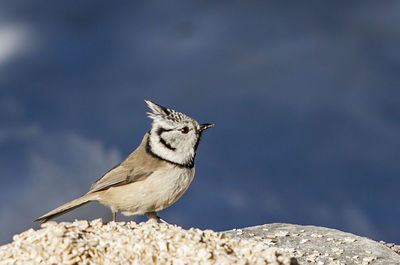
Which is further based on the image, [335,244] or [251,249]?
[335,244]

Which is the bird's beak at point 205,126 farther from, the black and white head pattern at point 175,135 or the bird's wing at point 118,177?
the bird's wing at point 118,177

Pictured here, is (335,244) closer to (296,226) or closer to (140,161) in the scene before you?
(296,226)

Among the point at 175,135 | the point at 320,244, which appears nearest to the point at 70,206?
the point at 175,135

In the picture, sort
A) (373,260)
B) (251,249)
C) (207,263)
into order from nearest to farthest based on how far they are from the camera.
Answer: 1. (207,263)
2. (251,249)
3. (373,260)

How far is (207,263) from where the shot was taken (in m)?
3.77

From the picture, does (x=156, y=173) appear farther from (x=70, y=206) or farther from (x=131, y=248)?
(x=131, y=248)

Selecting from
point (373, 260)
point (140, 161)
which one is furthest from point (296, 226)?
point (140, 161)

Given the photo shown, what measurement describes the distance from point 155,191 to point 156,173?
0.54 feet

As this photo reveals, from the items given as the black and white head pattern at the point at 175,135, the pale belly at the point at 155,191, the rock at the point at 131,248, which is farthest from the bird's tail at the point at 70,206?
the rock at the point at 131,248

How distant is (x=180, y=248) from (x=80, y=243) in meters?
0.64

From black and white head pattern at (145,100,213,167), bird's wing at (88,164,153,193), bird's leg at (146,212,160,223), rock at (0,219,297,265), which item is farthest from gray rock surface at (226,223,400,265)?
rock at (0,219,297,265)

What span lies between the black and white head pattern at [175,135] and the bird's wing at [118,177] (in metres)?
0.23

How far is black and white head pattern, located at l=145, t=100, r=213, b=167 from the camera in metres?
5.54

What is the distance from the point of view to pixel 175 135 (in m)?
5.59
